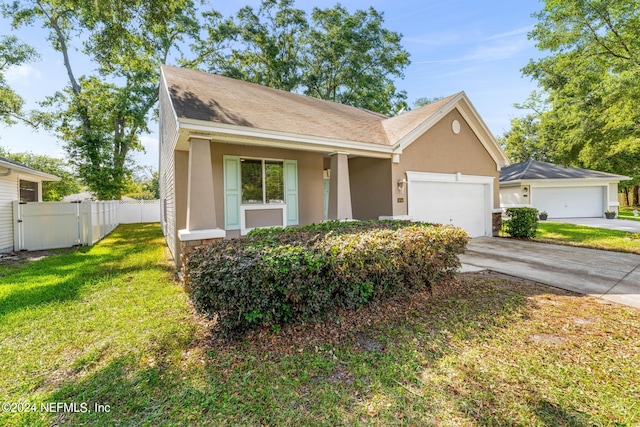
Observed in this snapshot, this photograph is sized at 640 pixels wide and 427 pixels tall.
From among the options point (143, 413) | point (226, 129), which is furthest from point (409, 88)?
point (143, 413)

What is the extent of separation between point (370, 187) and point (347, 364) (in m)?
7.22

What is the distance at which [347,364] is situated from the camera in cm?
300

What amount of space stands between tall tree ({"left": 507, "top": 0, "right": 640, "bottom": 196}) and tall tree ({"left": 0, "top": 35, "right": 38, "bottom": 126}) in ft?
96.5

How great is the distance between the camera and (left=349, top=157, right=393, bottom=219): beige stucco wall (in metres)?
8.94

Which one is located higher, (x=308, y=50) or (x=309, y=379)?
(x=308, y=50)

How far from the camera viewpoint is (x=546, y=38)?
11523 millimetres

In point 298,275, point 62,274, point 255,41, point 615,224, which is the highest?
point 255,41

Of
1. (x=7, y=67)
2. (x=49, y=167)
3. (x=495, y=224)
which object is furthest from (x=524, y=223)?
(x=49, y=167)

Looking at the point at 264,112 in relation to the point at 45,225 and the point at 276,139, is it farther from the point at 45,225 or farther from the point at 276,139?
the point at 45,225

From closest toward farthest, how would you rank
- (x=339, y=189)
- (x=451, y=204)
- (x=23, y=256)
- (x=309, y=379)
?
(x=309, y=379) < (x=339, y=189) < (x=23, y=256) < (x=451, y=204)

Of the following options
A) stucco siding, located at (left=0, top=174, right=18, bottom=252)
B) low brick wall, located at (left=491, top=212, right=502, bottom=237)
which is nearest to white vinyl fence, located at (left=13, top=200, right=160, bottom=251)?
stucco siding, located at (left=0, top=174, right=18, bottom=252)

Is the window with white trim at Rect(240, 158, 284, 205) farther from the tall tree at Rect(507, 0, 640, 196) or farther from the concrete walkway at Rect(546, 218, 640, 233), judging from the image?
the concrete walkway at Rect(546, 218, 640, 233)

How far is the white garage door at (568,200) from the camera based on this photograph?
747 inches

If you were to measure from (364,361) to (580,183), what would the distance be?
2367cm
